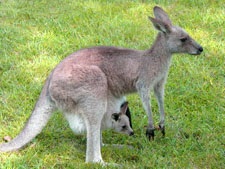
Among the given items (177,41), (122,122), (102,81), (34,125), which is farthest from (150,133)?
(34,125)

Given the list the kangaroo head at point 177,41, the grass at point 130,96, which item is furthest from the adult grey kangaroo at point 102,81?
the grass at point 130,96

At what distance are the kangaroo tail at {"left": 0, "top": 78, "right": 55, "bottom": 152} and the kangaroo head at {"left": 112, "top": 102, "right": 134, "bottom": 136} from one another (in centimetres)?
60

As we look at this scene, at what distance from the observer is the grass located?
440 centimetres

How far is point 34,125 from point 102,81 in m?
0.69

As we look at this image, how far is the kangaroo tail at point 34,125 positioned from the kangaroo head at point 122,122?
1.97ft

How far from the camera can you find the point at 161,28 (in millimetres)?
4660

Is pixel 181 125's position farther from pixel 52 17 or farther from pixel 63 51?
pixel 52 17

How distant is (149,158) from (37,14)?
11.8 feet

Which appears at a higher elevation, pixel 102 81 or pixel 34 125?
pixel 102 81

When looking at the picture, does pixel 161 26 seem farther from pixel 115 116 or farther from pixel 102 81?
pixel 115 116

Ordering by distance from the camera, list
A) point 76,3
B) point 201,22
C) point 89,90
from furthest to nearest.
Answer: point 76,3 → point 201,22 → point 89,90

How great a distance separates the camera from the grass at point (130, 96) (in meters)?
4.40

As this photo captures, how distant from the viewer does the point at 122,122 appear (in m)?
4.57

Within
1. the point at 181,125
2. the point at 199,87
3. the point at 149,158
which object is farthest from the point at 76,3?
the point at 149,158
